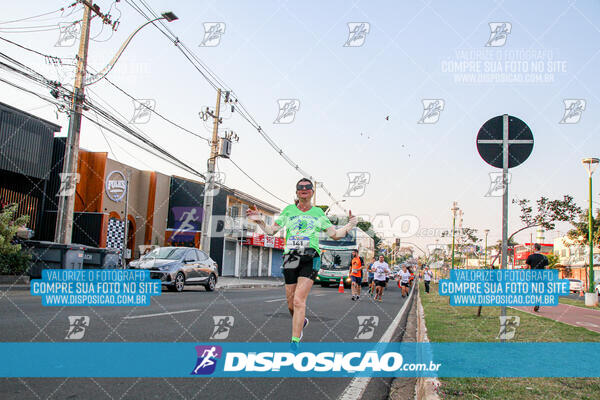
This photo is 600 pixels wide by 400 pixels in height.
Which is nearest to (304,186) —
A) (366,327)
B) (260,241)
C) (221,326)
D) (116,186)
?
(221,326)

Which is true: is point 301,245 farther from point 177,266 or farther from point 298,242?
point 177,266

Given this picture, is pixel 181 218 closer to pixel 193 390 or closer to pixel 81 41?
pixel 81 41

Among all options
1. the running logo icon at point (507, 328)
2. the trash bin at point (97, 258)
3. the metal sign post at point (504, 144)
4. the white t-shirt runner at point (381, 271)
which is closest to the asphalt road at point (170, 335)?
the running logo icon at point (507, 328)

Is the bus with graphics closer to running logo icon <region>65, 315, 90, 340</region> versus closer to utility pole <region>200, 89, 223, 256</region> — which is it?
utility pole <region>200, 89, 223, 256</region>

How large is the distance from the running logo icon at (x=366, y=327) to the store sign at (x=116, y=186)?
2546 cm

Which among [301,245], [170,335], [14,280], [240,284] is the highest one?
[301,245]

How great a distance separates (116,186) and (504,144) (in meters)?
30.8

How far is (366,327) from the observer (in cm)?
918

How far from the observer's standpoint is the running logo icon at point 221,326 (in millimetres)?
6437

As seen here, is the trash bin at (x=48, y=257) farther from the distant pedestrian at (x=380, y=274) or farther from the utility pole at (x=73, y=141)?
the distant pedestrian at (x=380, y=274)

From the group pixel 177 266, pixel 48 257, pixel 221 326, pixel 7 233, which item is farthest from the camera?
pixel 177 266

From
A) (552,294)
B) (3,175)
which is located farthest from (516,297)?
(3,175)

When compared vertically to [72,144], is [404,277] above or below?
below

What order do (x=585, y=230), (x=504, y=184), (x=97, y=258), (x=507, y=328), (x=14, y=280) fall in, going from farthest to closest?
(x=585, y=230)
(x=97, y=258)
(x=14, y=280)
(x=507, y=328)
(x=504, y=184)
